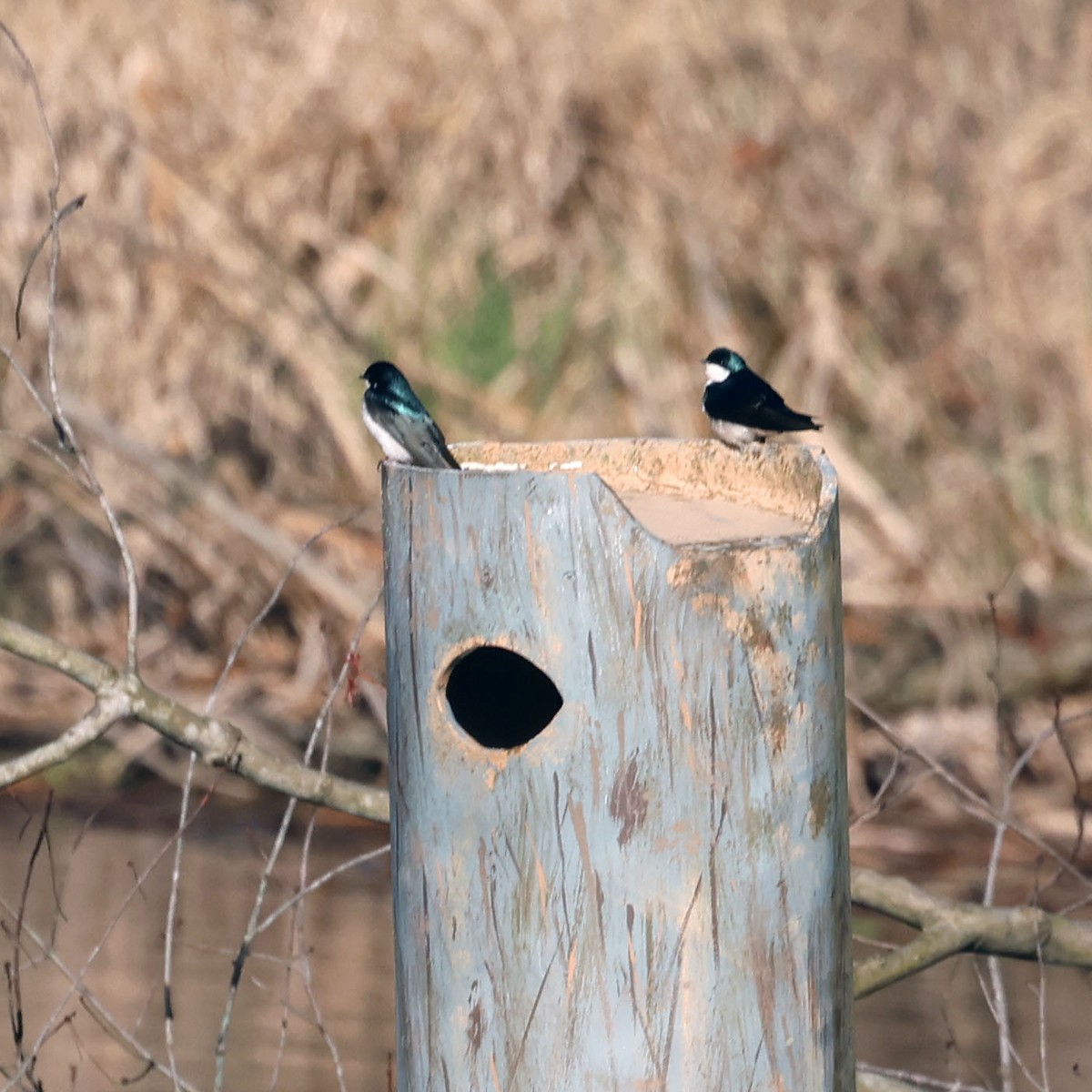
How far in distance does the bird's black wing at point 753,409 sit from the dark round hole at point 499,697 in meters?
1.80

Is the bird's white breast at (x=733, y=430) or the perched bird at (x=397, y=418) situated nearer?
the perched bird at (x=397, y=418)

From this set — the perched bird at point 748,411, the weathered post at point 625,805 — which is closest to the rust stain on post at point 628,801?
the weathered post at point 625,805

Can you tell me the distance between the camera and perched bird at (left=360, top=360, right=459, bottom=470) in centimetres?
392

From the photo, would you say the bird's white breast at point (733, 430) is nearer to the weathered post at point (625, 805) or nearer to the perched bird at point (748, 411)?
the perched bird at point (748, 411)

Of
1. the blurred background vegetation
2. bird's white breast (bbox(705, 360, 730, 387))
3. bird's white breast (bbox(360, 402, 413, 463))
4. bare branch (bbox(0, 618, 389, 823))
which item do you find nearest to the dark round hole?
bare branch (bbox(0, 618, 389, 823))

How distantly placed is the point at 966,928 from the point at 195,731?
1223 millimetres

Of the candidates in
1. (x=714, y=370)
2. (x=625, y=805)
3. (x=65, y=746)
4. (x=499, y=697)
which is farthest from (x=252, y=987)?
(x=625, y=805)

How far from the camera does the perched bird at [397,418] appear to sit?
3.92 meters

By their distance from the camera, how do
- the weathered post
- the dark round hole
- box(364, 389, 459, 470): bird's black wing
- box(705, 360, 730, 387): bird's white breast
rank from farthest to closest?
box(705, 360, 730, 387): bird's white breast
box(364, 389, 459, 470): bird's black wing
the dark round hole
the weathered post

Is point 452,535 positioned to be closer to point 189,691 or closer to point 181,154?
point 189,691

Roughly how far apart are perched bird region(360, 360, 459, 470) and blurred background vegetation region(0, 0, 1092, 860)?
9.57 ft

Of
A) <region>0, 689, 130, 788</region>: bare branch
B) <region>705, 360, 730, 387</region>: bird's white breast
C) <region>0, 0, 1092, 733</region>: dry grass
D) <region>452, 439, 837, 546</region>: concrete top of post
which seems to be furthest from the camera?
<region>0, 0, 1092, 733</region>: dry grass

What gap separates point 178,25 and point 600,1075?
7983mm

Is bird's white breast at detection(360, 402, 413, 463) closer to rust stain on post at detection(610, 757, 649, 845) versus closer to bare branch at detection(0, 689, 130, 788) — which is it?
bare branch at detection(0, 689, 130, 788)
